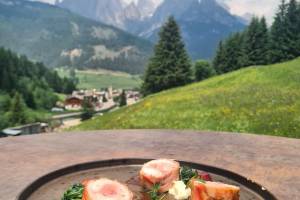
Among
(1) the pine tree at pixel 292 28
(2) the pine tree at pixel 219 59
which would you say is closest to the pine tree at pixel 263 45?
(1) the pine tree at pixel 292 28

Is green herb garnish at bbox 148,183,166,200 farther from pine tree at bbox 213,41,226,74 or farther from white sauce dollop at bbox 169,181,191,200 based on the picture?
pine tree at bbox 213,41,226,74

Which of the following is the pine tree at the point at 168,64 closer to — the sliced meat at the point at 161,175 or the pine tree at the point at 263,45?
the pine tree at the point at 263,45

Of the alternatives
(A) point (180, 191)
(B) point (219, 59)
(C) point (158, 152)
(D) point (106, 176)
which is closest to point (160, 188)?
(A) point (180, 191)

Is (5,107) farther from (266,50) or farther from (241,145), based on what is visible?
(241,145)

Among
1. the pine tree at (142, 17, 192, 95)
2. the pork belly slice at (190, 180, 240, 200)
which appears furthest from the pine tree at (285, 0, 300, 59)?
the pork belly slice at (190, 180, 240, 200)

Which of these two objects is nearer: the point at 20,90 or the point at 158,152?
the point at 158,152

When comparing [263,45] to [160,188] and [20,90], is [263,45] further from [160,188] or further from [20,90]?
[20,90]

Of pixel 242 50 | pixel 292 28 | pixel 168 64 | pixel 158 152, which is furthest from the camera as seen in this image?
pixel 242 50
